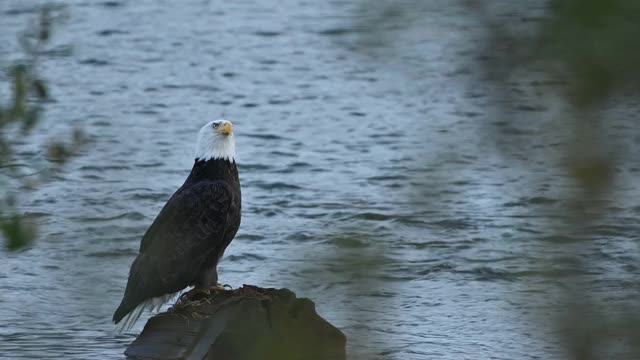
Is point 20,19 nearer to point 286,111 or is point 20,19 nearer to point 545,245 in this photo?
point 286,111

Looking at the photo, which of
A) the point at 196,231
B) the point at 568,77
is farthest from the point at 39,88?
the point at 196,231

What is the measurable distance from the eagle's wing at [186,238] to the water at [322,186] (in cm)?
27

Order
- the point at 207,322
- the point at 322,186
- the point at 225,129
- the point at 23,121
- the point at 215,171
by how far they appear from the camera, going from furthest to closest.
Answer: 1. the point at 322,186
2. the point at 225,129
3. the point at 215,171
4. the point at 207,322
5. the point at 23,121

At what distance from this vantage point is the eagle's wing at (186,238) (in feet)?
20.4

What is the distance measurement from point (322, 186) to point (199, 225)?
4.42m

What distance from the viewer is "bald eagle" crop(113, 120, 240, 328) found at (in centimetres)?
641

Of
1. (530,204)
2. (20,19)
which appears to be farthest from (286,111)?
(530,204)

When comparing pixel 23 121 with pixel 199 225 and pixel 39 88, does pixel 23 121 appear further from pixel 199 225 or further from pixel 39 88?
pixel 199 225

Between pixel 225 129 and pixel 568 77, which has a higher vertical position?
pixel 568 77

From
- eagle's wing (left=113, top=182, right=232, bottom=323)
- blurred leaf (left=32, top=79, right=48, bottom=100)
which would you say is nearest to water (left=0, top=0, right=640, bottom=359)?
blurred leaf (left=32, top=79, right=48, bottom=100)

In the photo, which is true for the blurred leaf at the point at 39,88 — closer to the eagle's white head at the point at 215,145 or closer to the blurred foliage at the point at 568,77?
the blurred foliage at the point at 568,77

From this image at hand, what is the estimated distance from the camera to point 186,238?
6.11 metres

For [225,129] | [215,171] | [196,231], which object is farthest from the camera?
[225,129]

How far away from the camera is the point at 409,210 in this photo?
1.71 m
